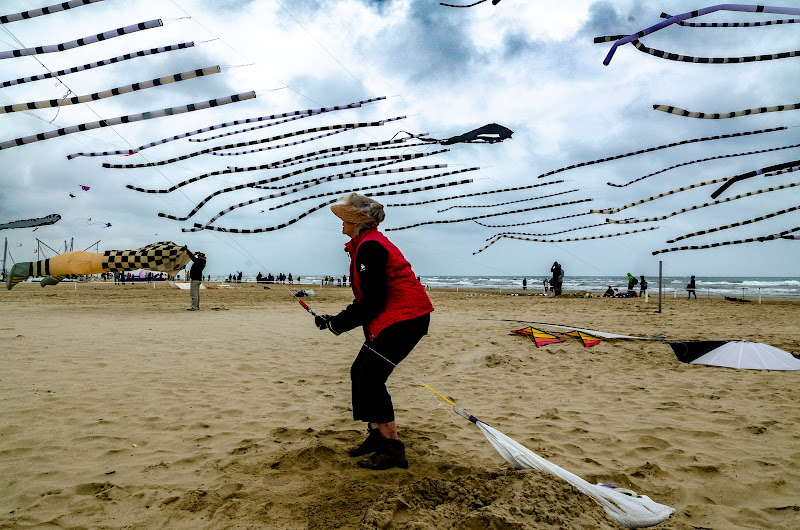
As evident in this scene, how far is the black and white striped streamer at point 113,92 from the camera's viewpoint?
8.42 feet

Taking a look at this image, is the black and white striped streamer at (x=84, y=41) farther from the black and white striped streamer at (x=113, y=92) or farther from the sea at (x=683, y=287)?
the sea at (x=683, y=287)

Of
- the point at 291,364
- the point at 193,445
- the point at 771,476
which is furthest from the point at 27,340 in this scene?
the point at 771,476

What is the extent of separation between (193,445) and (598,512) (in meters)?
2.75

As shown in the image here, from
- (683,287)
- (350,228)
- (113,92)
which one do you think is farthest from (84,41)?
(683,287)

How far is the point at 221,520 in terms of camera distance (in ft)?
7.44

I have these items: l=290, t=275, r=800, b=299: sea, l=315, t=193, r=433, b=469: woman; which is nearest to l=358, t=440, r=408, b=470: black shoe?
l=315, t=193, r=433, b=469: woman

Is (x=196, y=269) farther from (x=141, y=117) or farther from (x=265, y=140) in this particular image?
(x=141, y=117)

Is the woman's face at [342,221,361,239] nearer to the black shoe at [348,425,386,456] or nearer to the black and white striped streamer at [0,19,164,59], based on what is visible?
the black shoe at [348,425,386,456]

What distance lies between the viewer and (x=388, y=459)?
2.86 m

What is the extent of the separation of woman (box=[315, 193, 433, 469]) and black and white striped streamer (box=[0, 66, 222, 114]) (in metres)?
1.52

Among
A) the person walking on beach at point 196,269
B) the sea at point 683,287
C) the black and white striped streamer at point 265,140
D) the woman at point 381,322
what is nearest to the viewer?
the woman at point 381,322

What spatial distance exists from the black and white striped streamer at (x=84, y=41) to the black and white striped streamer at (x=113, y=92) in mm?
764

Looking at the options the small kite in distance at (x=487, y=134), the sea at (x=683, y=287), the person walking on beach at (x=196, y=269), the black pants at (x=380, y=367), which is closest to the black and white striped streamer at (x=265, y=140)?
the small kite in distance at (x=487, y=134)

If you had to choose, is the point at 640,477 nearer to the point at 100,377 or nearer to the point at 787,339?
the point at 100,377
